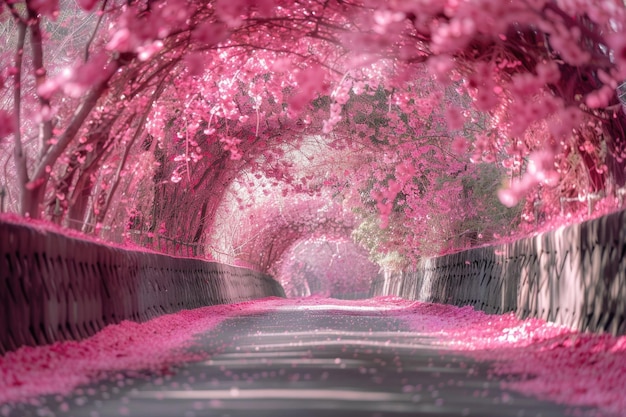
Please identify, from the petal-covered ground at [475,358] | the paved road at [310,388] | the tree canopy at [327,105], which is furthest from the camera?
the tree canopy at [327,105]

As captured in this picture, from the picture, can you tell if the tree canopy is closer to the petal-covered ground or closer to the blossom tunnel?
the blossom tunnel

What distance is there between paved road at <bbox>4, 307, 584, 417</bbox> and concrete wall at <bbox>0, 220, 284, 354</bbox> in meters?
1.38

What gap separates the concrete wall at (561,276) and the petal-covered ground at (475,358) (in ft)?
0.67

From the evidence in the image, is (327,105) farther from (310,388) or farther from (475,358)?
(310,388)

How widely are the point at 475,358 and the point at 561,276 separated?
88.1 inches

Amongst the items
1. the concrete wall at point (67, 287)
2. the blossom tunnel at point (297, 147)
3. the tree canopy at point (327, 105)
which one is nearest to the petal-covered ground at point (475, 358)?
the blossom tunnel at point (297, 147)

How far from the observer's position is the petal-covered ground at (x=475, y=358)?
6.77m

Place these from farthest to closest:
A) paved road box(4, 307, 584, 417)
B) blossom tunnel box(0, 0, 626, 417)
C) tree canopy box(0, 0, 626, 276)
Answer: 1. tree canopy box(0, 0, 626, 276)
2. blossom tunnel box(0, 0, 626, 417)
3. paved road box(4, 307, 584, 417)

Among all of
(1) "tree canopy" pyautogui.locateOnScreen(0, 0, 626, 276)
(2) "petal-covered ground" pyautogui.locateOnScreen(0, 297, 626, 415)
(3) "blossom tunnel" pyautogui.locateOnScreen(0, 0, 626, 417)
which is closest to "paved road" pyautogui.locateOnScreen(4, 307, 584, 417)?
(3) "blossom tunnel" pyautogui.locateOnScreen(0, 0, 626, 417)

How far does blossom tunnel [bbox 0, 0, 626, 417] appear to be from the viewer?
723 centimetres

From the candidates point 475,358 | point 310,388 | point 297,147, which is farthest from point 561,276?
point 297,147

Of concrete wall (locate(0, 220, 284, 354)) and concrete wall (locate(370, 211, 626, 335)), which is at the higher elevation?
concrete wall (locate(370, 211, 626, 335))

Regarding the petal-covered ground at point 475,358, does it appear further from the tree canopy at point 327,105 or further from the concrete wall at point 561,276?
the tree canopy at point 327,105

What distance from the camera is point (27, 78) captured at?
62.8ft
